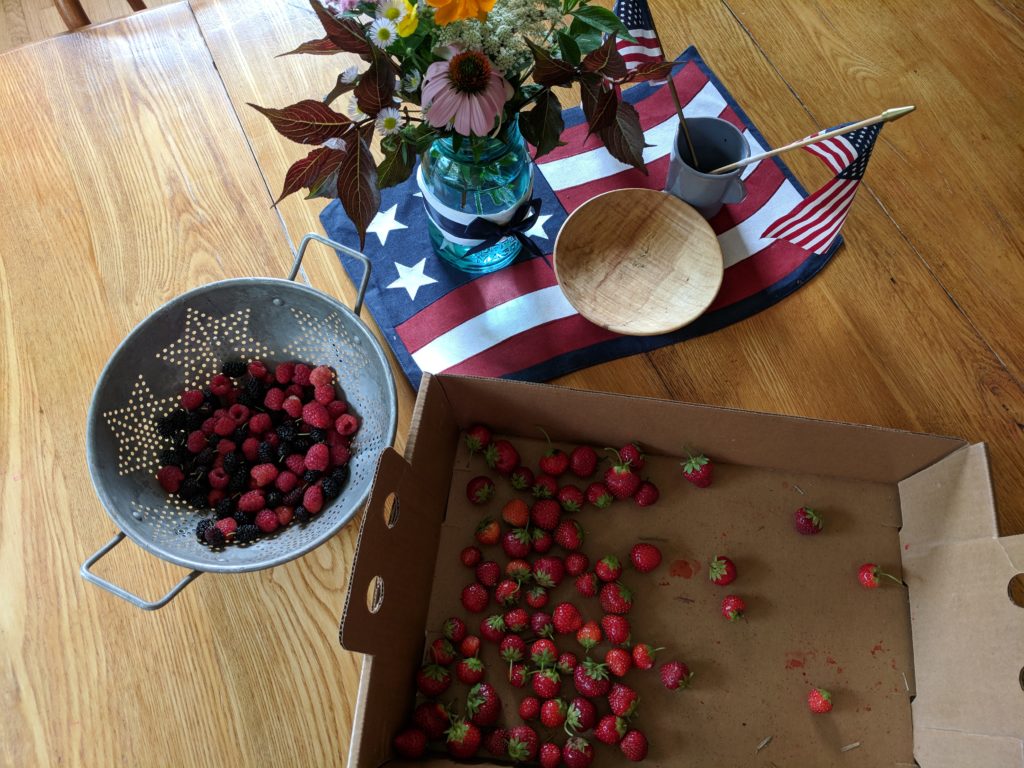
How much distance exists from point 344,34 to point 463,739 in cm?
76

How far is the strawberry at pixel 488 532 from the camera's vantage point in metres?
0.97

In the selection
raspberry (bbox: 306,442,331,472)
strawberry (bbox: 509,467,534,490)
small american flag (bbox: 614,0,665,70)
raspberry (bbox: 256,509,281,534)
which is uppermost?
small american flag (bbox: 614,0,665,70)

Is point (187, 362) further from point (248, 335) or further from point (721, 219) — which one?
point (721, 219)

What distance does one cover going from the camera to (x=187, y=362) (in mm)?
979

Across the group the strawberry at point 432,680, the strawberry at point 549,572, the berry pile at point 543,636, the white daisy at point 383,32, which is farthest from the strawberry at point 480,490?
the white daisy at point 383,32

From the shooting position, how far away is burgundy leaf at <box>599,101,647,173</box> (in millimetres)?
750

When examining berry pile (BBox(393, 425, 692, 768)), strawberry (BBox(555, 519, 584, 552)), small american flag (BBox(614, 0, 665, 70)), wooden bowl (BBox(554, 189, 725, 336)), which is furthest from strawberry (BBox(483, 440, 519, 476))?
small american flag (BBox(614, 0, 665, 70))

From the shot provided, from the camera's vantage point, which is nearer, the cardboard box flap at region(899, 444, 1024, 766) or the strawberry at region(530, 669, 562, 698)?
the cardboard box flap at region(899, 444, 1024, 766)

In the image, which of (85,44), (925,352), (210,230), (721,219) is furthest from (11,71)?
(925,352)

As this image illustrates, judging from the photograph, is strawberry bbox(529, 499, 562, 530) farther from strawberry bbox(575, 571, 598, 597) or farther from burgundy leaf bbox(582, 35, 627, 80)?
burgundy leaf bbox(582, 35, 627, 80)

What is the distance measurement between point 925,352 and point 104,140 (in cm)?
122

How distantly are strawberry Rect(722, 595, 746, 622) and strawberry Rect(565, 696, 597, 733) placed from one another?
200 mm

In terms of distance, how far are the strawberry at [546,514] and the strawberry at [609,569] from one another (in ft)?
0.25

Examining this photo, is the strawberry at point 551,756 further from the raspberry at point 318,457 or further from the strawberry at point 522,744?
the raspberry at point 318,457
